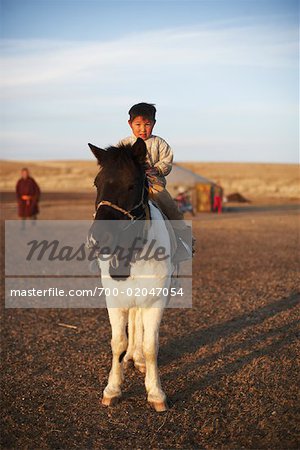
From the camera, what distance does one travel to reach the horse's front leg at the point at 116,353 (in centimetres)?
538

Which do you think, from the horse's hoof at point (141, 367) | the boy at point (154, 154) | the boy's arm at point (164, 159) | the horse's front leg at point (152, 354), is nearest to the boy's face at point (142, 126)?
the boy at point (154, 154)

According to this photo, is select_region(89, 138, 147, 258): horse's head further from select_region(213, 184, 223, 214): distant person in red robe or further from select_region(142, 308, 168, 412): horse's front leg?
select_region(213, 184, 223, 214): distant person in red robe

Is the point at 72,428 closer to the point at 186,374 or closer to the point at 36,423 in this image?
the point at 36,423

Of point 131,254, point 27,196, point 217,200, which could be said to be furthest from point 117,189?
point 217,200

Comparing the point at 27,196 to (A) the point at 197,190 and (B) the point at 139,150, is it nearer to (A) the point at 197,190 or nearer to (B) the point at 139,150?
(A) the point at 197,190

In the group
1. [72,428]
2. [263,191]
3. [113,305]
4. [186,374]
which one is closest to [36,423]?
[72,428]

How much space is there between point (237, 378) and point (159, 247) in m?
1.85

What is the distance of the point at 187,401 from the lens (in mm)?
5520

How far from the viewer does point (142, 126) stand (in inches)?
226

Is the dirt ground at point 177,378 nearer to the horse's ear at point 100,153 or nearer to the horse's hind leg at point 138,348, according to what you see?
the horse's hind leg at point 138,348

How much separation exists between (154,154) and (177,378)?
2.33 m

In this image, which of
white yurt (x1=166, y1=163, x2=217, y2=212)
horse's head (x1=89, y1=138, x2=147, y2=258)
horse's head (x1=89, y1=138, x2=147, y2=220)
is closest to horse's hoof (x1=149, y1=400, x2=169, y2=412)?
horse's head (x1=89, y1=138, x2=147, y2=258)

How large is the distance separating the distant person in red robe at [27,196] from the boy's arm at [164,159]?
1613 centimetres

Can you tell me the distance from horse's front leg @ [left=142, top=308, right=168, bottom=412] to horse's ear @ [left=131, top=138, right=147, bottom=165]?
137 cm
